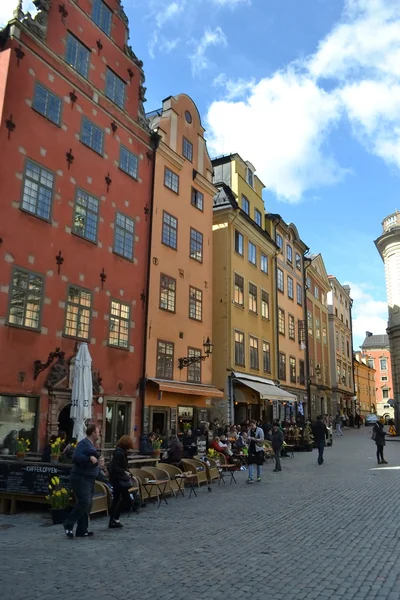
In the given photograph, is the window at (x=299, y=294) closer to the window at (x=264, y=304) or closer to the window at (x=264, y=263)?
the window at (x=264, y=263)

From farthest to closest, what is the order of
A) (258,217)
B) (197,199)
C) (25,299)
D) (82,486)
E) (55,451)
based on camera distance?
(258,217), (197,199), (25,299), (55,451), (82,486)

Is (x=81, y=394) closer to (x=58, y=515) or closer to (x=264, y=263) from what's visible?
(x=58, y=515)

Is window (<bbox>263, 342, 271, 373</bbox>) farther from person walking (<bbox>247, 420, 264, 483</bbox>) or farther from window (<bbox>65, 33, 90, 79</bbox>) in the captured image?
window (<bbox>65, 33, 90, 79</bbox>)

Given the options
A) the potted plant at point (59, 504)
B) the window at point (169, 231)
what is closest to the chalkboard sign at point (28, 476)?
the potted plant at point (59, 504)

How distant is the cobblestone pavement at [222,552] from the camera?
5.68 m

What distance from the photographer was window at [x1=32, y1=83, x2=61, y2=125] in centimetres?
1647

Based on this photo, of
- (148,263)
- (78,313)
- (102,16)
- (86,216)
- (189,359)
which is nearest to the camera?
(78,313)

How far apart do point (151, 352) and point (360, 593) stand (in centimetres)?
1566

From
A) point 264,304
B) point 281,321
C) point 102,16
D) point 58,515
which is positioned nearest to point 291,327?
point 281,321

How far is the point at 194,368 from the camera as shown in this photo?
23719 mm

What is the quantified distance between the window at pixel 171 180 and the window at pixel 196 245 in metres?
2.22

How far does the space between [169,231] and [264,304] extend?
11738 mm

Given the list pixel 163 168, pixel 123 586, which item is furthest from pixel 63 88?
pixel 123 586

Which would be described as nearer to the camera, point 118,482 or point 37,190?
point 118,482
